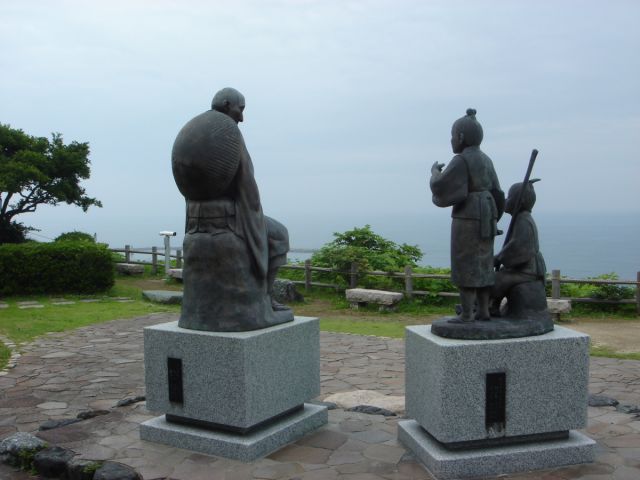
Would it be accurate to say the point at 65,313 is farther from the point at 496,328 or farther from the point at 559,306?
the point at 496,328

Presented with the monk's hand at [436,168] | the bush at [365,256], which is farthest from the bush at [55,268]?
the monk's hand at [436,168]

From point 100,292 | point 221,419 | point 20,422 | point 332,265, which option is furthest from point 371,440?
point 100,292

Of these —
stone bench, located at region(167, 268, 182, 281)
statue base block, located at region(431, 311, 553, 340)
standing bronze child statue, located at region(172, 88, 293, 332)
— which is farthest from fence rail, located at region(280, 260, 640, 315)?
standing bronze child statue, located at region(172, 88, 293, 332)

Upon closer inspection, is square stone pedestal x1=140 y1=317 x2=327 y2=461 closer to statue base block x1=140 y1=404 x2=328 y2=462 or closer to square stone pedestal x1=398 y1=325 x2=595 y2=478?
statue base block x1=140 y1=404 x2=328 y2=462

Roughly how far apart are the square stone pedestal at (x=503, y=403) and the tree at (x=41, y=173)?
17.5 metres

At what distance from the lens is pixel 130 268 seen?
2012 cm

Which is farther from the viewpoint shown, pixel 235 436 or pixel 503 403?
pixel 235 436

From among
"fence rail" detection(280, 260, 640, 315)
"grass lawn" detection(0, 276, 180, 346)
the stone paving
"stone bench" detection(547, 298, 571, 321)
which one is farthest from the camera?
"fence rail" detection(280, 260, 640, 315)

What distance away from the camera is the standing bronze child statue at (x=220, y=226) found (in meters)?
4.94

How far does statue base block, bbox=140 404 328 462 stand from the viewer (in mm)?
4711

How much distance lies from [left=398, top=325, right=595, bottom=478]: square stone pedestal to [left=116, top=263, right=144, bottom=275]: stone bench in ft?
55.1

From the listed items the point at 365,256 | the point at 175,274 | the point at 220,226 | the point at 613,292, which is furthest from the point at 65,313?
the point at 613,292

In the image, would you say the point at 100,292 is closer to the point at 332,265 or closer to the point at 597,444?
the point at 332,265

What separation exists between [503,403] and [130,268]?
17302 mm
